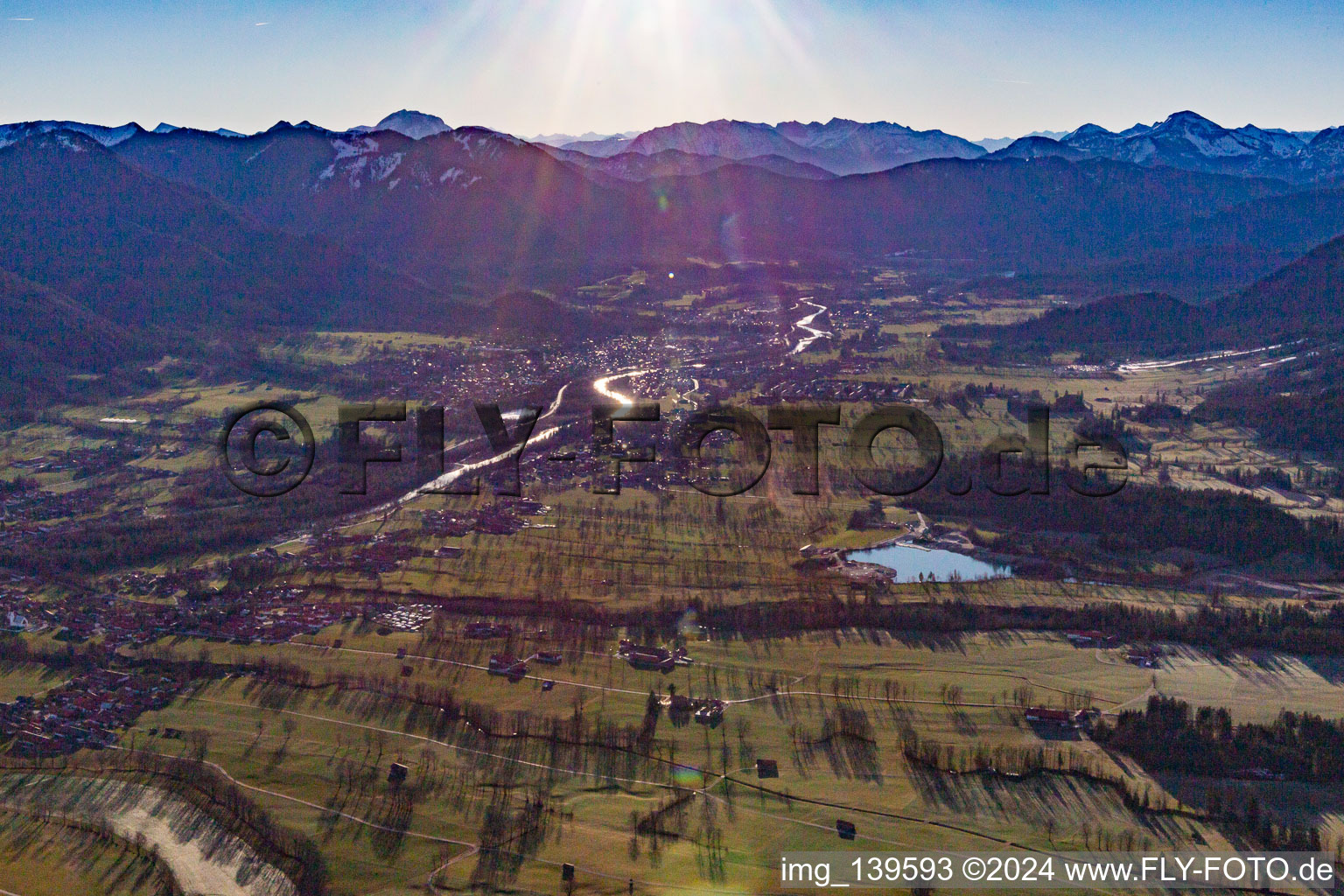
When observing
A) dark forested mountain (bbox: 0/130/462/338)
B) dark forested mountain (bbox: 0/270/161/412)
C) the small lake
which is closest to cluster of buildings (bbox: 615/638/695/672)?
the small lake

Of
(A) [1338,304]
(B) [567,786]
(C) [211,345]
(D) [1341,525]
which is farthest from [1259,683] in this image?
(C) [211,345]

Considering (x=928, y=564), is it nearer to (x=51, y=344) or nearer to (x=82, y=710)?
(x=82, y=710)

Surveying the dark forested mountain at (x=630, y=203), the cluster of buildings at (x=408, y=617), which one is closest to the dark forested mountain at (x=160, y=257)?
the dark forested mountain at (x=630, y=203)

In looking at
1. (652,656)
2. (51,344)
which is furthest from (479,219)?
(652,656)

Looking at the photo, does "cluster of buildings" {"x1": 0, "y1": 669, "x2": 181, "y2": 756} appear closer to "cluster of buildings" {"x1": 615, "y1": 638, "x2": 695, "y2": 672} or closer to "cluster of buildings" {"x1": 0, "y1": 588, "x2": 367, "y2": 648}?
"cluster of buildings" {"x1": 0, "y1": 588, "x2": 367, "y2": 648}

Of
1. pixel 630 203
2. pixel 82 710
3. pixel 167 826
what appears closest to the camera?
pixel 167 826
